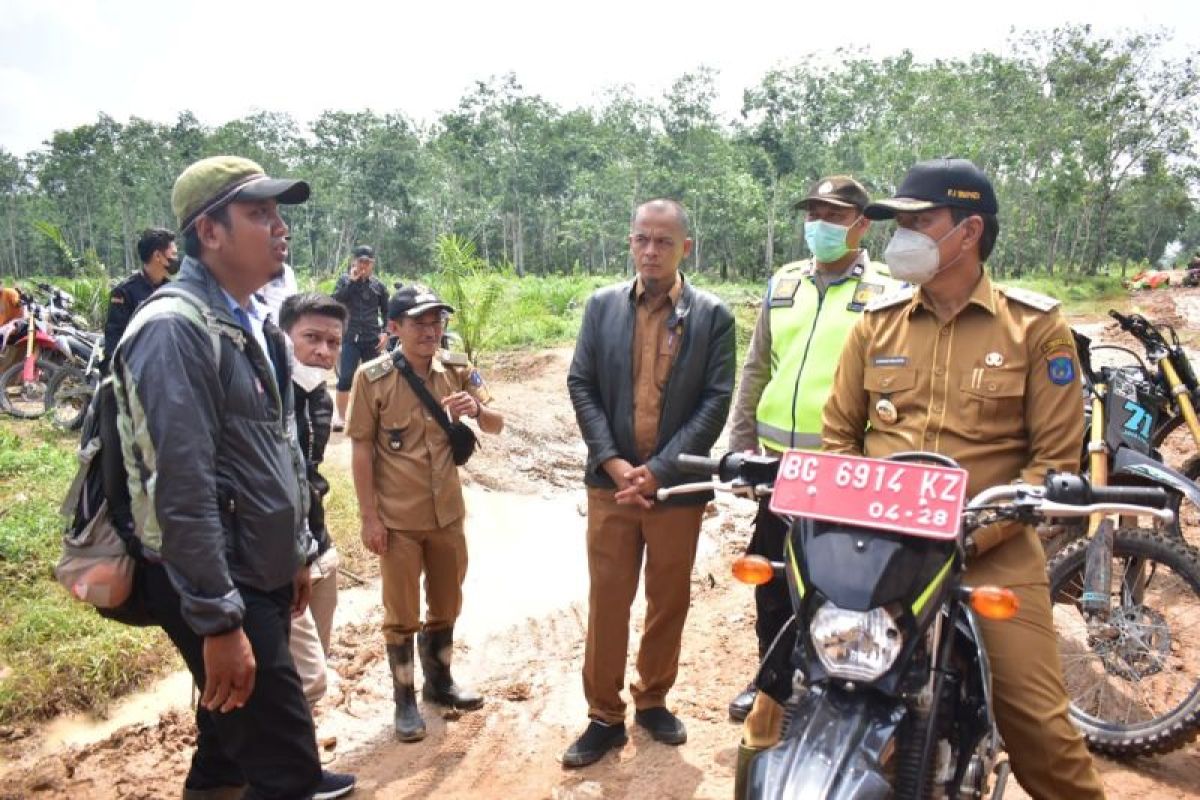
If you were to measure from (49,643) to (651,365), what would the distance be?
3.64m

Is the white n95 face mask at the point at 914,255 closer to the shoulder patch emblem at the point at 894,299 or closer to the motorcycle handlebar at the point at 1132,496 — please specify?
the shoulder patch emblem at the point at 894,299

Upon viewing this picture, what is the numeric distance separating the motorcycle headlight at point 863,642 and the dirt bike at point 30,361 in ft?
34.5

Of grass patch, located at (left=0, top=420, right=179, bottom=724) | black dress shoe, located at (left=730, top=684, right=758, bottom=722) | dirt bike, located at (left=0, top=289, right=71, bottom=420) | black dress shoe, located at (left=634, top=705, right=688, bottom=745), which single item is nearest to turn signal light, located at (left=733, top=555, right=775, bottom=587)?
black dress shoe, located at (left=634, top=705, right=688, bottom=745)

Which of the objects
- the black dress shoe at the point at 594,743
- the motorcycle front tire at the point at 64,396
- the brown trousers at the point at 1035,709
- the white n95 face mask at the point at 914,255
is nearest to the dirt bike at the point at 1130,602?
the brown trousers at the point at 1035,709

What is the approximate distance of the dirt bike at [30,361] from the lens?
9539 mm

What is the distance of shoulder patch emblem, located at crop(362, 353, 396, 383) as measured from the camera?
3848mm

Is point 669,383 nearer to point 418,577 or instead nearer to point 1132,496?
point 418,577

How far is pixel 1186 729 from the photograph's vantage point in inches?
118

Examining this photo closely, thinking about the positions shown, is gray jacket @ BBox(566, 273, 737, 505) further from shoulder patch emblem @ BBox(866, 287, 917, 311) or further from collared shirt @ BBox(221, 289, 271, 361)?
collared shirt @ BBox(221, 289, 271, 361)

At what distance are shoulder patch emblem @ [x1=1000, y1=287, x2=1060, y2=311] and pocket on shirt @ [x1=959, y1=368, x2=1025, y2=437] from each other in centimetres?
22

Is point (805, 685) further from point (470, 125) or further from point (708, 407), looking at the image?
point (470, 125)

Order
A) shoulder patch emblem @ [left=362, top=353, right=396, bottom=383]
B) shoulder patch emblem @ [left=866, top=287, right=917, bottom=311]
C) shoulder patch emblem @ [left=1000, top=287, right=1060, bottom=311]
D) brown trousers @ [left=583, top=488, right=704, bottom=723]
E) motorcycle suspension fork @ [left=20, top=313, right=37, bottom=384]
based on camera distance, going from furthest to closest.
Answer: motorcycle suspension fork @ [left=20, top=313, right=37, bottom=384] < shoulder patch emblem @ [left=362, top=353, right=396, bottom=383] < brown trousers @ [left=583, top=488, right=704, bottom=723] < shoulder patch emblem @ [left=866, top=287, right=917, bottom=311] < shoulder patch emblem @ [left=1000, top=287, right=1060, bottom=311]

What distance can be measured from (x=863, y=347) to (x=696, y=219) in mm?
39237

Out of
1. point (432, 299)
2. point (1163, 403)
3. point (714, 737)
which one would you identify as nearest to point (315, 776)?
point (714, 737)
